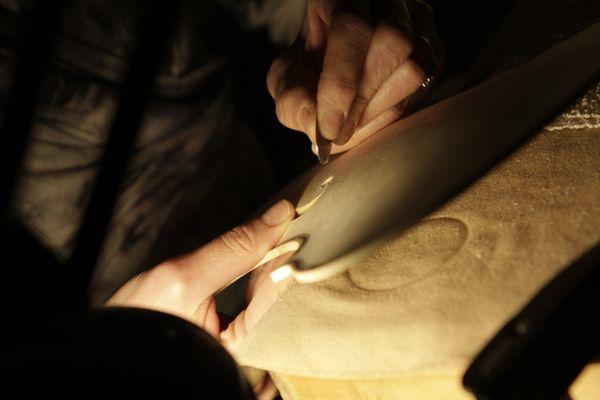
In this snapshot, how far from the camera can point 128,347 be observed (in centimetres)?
27

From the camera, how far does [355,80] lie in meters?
0.69

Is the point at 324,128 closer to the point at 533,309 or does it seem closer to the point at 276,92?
the point at 276,92

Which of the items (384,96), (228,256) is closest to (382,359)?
(228,256)

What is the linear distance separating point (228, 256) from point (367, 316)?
0.26m

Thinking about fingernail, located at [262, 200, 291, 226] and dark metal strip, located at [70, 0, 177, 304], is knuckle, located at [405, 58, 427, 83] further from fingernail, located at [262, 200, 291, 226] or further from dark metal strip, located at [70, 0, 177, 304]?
dark metal strip, located at [70, 0, 177, 304]

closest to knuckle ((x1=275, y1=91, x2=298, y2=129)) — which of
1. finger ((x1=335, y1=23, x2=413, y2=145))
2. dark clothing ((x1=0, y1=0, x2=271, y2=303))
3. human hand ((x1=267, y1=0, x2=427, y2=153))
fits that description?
human hand ((x1=267, y1=0, x2=427, y2=153))

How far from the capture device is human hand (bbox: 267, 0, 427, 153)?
677 millimetres

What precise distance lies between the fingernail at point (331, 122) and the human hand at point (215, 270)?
127 millimetres

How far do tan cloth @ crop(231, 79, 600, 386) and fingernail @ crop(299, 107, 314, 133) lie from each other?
0.25m

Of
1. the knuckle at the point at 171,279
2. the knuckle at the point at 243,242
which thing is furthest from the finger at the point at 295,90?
the knuckle at the point at 171,279

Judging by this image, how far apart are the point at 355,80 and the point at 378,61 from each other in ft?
0.18

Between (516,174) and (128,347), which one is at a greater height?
(128,347)

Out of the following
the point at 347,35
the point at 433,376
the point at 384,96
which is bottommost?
the point at 433,376

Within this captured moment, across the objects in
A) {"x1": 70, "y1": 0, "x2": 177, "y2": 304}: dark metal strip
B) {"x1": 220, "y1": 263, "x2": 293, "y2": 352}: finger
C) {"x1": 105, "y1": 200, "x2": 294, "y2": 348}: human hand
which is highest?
{"x1": 70, "y1": 0, "x2": 177, "y2": 304}: dark metal strip
